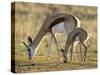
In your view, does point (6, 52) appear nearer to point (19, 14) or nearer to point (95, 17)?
point (19, 14)

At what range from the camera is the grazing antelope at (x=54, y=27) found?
2180 millimetres

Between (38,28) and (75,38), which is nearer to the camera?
(38,28)

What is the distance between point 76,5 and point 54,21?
286mm

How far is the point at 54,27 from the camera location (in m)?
2.26

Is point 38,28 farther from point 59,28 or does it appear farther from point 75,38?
point 75,38

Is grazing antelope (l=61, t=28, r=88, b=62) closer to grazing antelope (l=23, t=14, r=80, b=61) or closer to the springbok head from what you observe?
grazing antelope (l=23, t=14, r=80, b=61)

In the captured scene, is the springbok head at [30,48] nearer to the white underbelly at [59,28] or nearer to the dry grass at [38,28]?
the dry grass at [38,28]

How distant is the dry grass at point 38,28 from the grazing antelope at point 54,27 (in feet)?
0.12

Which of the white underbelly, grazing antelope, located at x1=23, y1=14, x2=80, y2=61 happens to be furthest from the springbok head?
the white underbelly

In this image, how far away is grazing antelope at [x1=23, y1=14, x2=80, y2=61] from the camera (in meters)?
2.18

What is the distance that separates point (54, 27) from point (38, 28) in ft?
0.53

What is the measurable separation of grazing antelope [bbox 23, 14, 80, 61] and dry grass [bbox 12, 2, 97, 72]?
0.04 m

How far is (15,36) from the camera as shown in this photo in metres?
2.10

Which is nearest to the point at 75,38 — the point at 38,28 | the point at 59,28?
the point at 59,28
